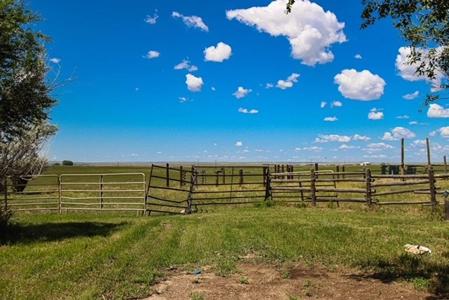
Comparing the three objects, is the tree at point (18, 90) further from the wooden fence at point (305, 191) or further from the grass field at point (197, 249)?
the wooden fence at point (305, 191)

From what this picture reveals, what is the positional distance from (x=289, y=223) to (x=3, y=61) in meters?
10.1

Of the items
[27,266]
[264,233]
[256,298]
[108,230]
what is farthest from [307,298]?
[108,230]

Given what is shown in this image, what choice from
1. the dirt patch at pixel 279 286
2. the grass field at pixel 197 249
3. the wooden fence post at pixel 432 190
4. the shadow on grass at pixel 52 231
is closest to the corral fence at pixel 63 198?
the shadow on grass at pixel 52 231

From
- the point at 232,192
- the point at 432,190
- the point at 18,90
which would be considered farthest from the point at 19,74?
the point at 232,192

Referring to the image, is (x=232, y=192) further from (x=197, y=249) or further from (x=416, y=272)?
(x=416, y=272)

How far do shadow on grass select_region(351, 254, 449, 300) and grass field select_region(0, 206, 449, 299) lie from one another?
0.06 ft

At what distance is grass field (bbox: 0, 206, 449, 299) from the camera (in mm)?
9027

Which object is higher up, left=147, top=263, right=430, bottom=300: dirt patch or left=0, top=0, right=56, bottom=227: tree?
left=0, top=0, right=56, bottom=227: tree

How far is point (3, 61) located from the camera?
15.6m

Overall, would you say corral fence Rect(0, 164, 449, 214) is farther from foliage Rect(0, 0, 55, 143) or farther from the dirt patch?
the dirt patch

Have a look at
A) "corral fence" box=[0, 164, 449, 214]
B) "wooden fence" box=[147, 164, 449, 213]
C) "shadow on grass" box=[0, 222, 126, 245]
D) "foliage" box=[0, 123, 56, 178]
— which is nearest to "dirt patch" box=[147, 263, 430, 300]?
"shadow on grass" box=[0, 222, 126, 245]

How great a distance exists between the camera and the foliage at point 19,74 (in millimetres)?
15266

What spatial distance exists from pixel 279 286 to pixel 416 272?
2.68 meters

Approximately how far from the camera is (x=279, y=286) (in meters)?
8.84
